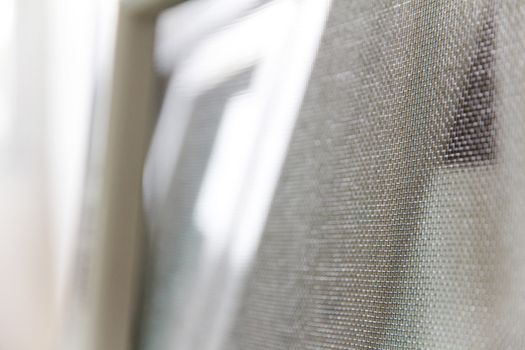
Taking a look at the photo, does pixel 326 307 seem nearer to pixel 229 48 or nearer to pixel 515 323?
pixel 515 323

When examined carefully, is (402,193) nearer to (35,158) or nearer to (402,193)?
(402,193)

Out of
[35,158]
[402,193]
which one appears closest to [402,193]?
[402,193]

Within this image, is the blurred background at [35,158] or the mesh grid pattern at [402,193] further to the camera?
the blurred background at [35,158]

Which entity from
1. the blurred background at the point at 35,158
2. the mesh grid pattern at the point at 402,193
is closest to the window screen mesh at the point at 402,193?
the mesh grid pattern at the point at 402,193

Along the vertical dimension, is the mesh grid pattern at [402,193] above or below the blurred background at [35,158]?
above

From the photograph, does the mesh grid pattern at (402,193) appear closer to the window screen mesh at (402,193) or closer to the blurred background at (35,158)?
the window screen mesh at (402,193)

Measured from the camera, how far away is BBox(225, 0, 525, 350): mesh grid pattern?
1.24 feet

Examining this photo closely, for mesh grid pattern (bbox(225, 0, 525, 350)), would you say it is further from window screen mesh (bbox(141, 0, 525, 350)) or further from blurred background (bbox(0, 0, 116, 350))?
blurred background (bbox(0, 0, 116, 350))

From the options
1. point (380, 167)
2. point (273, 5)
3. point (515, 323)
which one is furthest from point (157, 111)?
point (515, 323)

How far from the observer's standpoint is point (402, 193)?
44 centimetres

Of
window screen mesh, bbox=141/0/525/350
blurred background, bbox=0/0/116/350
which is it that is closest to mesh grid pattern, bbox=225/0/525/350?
window screen mesh, bbox=141/0/525/350

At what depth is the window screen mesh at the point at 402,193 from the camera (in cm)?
38

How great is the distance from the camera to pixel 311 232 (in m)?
0.50

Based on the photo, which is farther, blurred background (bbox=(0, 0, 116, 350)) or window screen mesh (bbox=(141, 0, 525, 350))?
blurred background (bbox=(0, 0, 116, 350))
